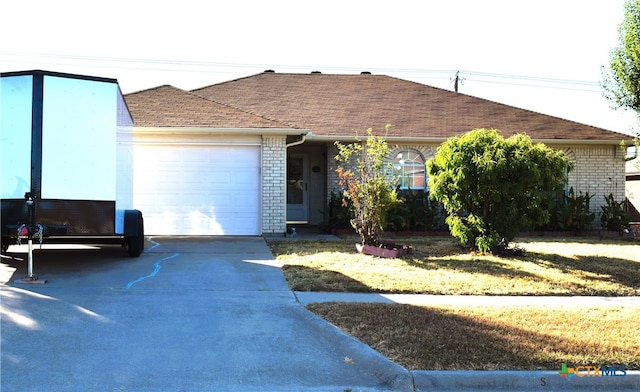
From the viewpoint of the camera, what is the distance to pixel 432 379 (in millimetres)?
4359

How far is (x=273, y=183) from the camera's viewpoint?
13.6 metres

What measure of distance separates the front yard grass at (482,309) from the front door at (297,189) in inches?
232

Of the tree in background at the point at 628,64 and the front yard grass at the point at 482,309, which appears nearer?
the front yard grass at the point at 482,309

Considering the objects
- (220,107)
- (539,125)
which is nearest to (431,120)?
(539,125)

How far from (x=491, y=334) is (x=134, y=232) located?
6.23 metres

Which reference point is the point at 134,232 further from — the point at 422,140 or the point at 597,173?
the point at 597,173

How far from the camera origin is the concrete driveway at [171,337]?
4355 millimetres

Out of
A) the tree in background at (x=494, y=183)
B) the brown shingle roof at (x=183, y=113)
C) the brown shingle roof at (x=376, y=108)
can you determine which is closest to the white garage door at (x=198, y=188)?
the brown shingle roof at (x=183, y=113)

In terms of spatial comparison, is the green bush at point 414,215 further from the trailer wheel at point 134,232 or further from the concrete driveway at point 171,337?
the trailer wheel at point 134,232

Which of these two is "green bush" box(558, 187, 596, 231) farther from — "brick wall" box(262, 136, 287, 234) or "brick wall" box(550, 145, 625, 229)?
"brick wall" box(262, 136, 287, 234)

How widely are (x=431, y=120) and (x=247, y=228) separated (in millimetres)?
7149

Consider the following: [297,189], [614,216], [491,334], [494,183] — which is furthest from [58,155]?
[614,216]

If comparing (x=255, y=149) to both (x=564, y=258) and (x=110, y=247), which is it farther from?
(x=564, y=258)

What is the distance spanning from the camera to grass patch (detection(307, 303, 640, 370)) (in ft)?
15.5
